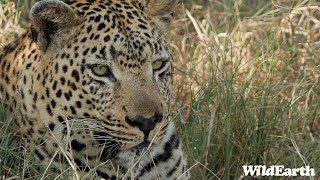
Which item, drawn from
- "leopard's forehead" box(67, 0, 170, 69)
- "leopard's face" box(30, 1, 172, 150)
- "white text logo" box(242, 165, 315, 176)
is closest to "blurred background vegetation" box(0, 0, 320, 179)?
"white text logo" box(242, 165, 315, 176)

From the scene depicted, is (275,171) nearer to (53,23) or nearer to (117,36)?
(117,36)

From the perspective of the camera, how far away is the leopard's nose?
5.44m

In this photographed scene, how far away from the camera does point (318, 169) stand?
22.7ft

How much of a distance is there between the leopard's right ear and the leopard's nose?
2.05 feet

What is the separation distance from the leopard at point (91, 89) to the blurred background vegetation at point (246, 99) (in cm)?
31

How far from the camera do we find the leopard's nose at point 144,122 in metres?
5.44

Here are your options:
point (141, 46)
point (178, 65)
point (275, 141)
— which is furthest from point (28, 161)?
point (178, 65)

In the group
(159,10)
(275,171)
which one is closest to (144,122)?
(159,10)

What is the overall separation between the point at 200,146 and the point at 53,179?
4.54ft

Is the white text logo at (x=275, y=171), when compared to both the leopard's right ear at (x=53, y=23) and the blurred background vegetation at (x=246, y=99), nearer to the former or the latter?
the blurred background vegetation at (x=246, y=99)

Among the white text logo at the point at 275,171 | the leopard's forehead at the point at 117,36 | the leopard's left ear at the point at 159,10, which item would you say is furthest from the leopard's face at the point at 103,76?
the white text logo at the point at 275,171

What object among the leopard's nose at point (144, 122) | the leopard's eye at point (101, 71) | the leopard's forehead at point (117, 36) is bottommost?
the leopard's nose at point (144, 122)

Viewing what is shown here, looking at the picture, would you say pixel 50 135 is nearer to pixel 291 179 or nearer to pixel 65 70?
pixel 65 70

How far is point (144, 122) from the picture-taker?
545cm
